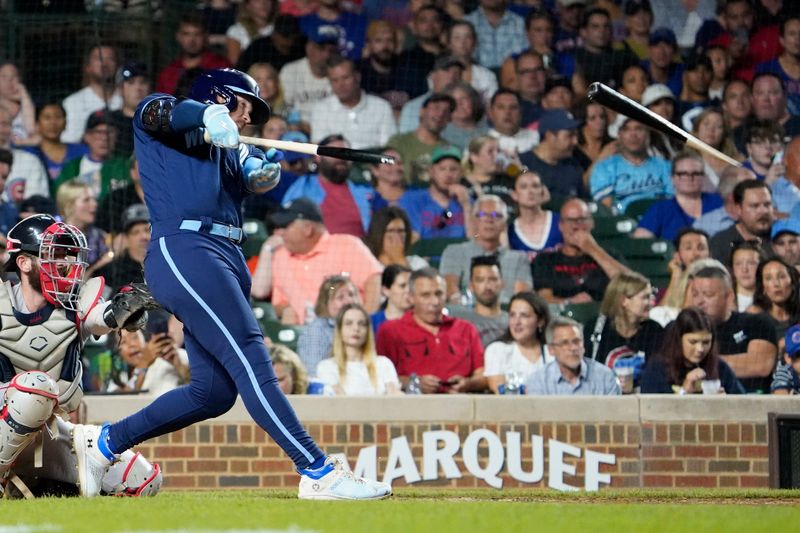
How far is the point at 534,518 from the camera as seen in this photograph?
14.7ft

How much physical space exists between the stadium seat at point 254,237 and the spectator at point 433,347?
127 centimetres

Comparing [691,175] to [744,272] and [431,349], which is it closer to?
[744,272]

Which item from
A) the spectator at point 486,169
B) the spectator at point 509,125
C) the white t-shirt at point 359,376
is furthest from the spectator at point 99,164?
the spectator at point 509,125

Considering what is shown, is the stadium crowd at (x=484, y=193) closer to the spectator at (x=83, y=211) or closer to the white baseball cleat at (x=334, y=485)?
the spectator at (x=83, y=211)

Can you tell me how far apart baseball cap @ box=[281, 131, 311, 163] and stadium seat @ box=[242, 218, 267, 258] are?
55cm

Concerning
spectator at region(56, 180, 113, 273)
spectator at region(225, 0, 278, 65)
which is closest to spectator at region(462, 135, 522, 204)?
spectator at region(225, 0, 278, 65)

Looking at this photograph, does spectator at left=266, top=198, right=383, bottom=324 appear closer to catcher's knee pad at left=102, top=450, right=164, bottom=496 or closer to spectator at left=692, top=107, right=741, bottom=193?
spectator at left=692, top=107, right=741, bottom=193

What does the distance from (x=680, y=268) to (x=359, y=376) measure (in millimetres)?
2385

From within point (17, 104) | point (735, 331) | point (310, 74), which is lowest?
point (735, 331)

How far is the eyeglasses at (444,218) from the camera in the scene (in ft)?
33.2

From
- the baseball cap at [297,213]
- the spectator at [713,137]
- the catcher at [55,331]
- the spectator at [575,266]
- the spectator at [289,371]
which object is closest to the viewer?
the catcher at [55,331]

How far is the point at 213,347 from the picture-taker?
5332mm

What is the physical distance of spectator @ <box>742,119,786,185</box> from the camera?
10398 mm

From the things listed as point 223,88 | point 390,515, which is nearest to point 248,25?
point 223,88
